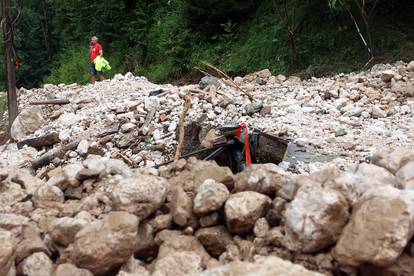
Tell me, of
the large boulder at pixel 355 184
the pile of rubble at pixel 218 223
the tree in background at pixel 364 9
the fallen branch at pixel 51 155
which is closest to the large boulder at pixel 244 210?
the pile of rubble at pixel 218 223

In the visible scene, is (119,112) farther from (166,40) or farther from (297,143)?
(166,40)

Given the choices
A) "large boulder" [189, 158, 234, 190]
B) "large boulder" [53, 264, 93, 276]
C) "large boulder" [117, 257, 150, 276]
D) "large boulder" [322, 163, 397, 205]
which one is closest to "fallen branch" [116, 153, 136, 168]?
"large boulder" [189, 158, 234, 190]

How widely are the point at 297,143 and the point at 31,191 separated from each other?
432 centimetres

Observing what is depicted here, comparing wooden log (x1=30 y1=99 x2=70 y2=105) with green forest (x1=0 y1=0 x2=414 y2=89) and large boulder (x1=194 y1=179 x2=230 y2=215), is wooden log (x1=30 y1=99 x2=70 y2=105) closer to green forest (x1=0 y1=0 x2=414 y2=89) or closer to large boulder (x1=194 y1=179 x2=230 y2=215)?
green forest (x1=0 y1=0 x2=414 y2=89)

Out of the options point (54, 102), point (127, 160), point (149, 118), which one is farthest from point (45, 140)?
point (127, 160)

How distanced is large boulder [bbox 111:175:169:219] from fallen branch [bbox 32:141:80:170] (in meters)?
6.34

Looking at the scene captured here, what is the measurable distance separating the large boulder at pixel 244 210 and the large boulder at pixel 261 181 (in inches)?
4.1

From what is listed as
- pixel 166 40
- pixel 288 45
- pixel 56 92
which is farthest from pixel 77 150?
pixel 166 40

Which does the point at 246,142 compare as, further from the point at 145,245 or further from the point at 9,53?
the point at 9,53

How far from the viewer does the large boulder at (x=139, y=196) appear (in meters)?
3.13

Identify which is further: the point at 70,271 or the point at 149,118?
the point at 149,118

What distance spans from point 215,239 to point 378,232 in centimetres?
97

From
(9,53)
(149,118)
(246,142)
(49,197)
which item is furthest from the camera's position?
(9,53)

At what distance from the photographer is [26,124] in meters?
11.3
